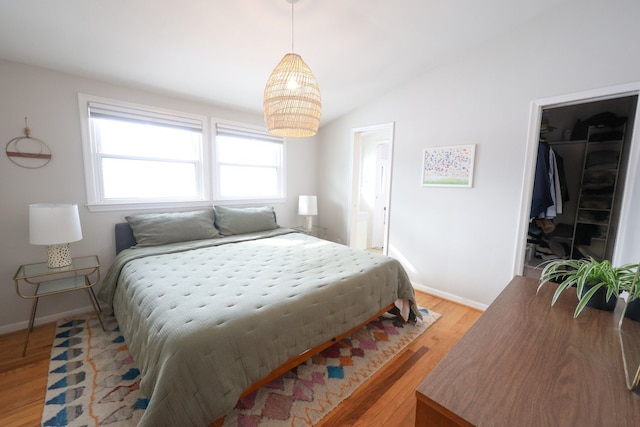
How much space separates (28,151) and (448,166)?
3.89 meters

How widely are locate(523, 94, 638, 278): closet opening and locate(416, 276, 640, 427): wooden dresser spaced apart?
202 cm

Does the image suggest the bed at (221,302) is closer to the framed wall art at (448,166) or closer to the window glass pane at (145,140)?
the window glass pane at (145,140)

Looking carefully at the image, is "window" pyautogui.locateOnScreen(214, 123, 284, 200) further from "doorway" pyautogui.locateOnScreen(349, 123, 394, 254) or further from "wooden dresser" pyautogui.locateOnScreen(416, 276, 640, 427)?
"wooden dresser" pyautogui.locateOnScreen(416, 276, 640, 427)

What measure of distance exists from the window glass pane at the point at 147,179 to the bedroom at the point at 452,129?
0.25m

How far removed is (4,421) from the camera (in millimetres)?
1372

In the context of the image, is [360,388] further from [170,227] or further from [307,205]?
[307,205]

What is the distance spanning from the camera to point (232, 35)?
205 centimetres

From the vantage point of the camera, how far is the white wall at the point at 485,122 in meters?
1.97

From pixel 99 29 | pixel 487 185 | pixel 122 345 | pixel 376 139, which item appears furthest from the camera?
pixel 376 139

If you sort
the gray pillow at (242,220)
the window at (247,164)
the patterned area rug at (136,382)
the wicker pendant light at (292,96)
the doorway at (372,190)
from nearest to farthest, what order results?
1. the patterned area rug at (136,382)
2. the wicker pendant light at (292,96)
3. the gray pillow at (242,220)
4. the window at (247,164)
5. the doorway at (372,190)

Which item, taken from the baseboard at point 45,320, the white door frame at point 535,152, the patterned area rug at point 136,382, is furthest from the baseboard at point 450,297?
the baseboard at point 45,320

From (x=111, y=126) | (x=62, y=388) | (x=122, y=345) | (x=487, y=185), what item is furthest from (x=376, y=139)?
(x=62, y=388)

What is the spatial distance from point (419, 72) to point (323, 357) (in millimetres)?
3048

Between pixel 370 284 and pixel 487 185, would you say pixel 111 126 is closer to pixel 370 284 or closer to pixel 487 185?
pixel 370 284
